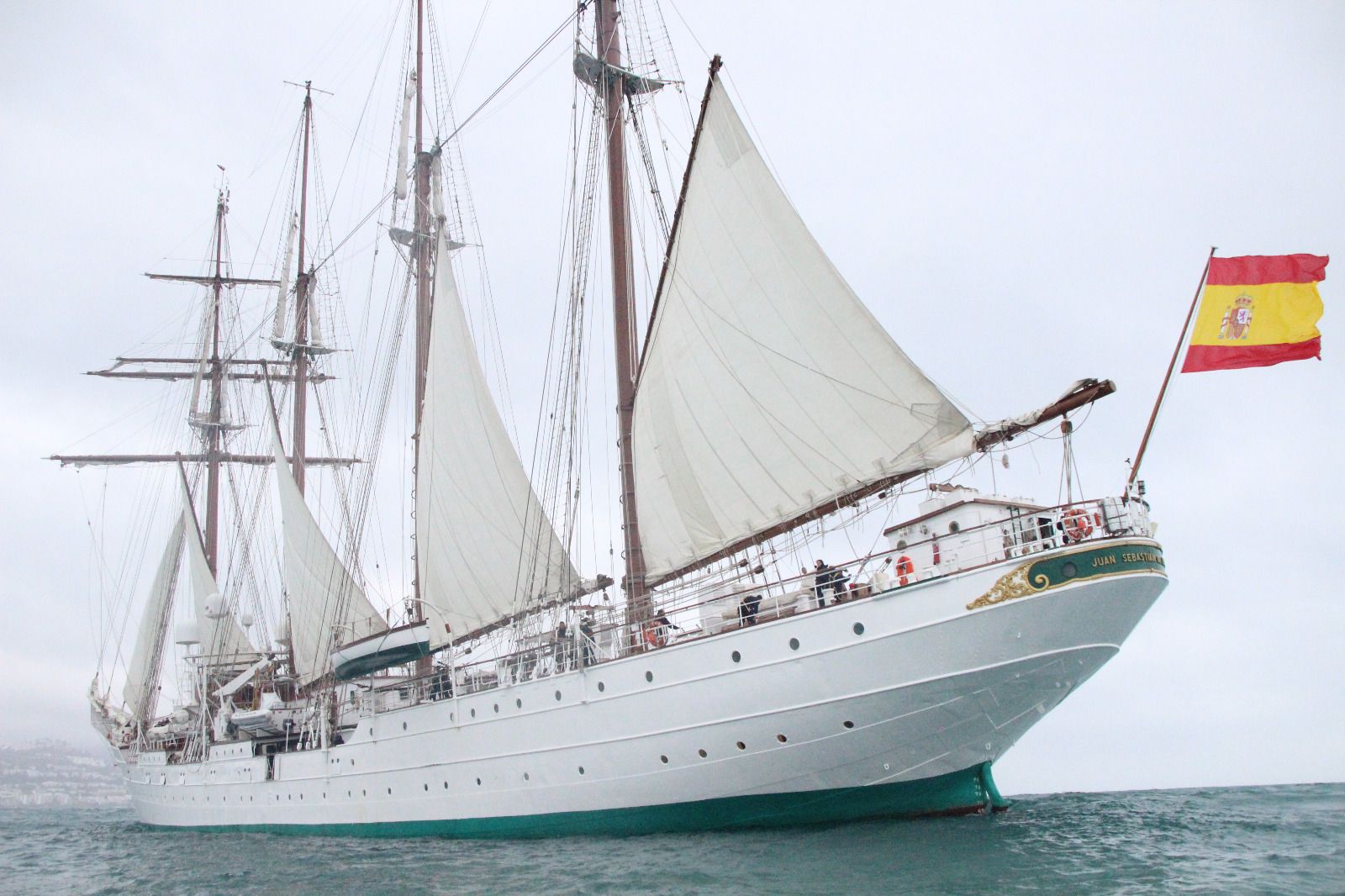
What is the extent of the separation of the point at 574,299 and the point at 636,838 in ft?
39.6

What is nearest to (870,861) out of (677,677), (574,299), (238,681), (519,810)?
(677,677)

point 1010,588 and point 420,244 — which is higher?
point 420,244

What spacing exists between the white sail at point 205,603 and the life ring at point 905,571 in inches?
1157

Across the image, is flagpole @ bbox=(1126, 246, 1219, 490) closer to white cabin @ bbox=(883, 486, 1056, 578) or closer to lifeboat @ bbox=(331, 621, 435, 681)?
white cabin @ bbox=(883, 486, 1056, 578)

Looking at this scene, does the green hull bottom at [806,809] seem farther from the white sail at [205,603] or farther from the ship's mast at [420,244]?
the white sail at [205,603]

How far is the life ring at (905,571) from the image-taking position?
15.3 meters

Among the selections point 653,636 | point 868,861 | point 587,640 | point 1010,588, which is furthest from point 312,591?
point 1010,588

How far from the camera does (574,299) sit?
Answer: 74.8ft

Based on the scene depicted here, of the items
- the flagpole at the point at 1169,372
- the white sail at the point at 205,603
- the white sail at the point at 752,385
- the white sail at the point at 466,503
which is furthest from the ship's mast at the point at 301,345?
the flagpole at the point at 1169,372

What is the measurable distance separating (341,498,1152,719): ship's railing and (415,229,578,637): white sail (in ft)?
10.6

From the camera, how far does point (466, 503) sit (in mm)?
25547

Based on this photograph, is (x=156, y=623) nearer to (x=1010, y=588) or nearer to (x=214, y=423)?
(x=214, y=423)

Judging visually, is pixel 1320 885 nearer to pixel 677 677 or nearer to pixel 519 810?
pixel 677 677

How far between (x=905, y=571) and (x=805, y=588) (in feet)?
5.99
